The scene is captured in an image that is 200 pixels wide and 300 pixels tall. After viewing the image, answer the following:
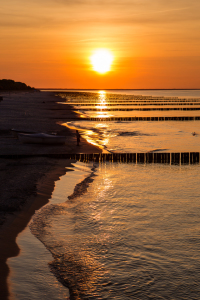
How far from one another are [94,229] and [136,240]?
157cm

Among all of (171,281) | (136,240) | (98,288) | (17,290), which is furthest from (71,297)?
(136,240)

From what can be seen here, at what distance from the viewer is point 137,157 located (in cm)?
2442

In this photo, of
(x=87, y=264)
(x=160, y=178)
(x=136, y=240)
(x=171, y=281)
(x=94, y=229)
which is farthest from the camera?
(x=160, y=178)

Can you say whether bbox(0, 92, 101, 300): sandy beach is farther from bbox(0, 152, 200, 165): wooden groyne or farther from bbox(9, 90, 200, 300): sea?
bbox(0, 152, 200, 165): wooden groyne

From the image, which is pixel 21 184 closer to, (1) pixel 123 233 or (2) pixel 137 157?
(1) pixel 123 233

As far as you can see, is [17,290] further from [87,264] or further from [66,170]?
[66,170]

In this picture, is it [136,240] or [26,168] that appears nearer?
[136,240]

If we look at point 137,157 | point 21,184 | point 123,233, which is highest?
point 137,157

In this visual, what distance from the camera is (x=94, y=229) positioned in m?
11.7

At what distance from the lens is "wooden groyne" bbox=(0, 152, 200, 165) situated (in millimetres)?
23516

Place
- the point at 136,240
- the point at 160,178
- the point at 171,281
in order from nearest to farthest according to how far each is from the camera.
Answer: the point at 171,281, the point at 136,240, the point at 160,178

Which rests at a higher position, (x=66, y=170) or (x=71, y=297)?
(x=66, y=170)

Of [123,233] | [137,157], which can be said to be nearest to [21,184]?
[123,233]

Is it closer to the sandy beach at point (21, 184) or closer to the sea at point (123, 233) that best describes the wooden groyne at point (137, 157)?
the sandy beach at point (21, 184)
